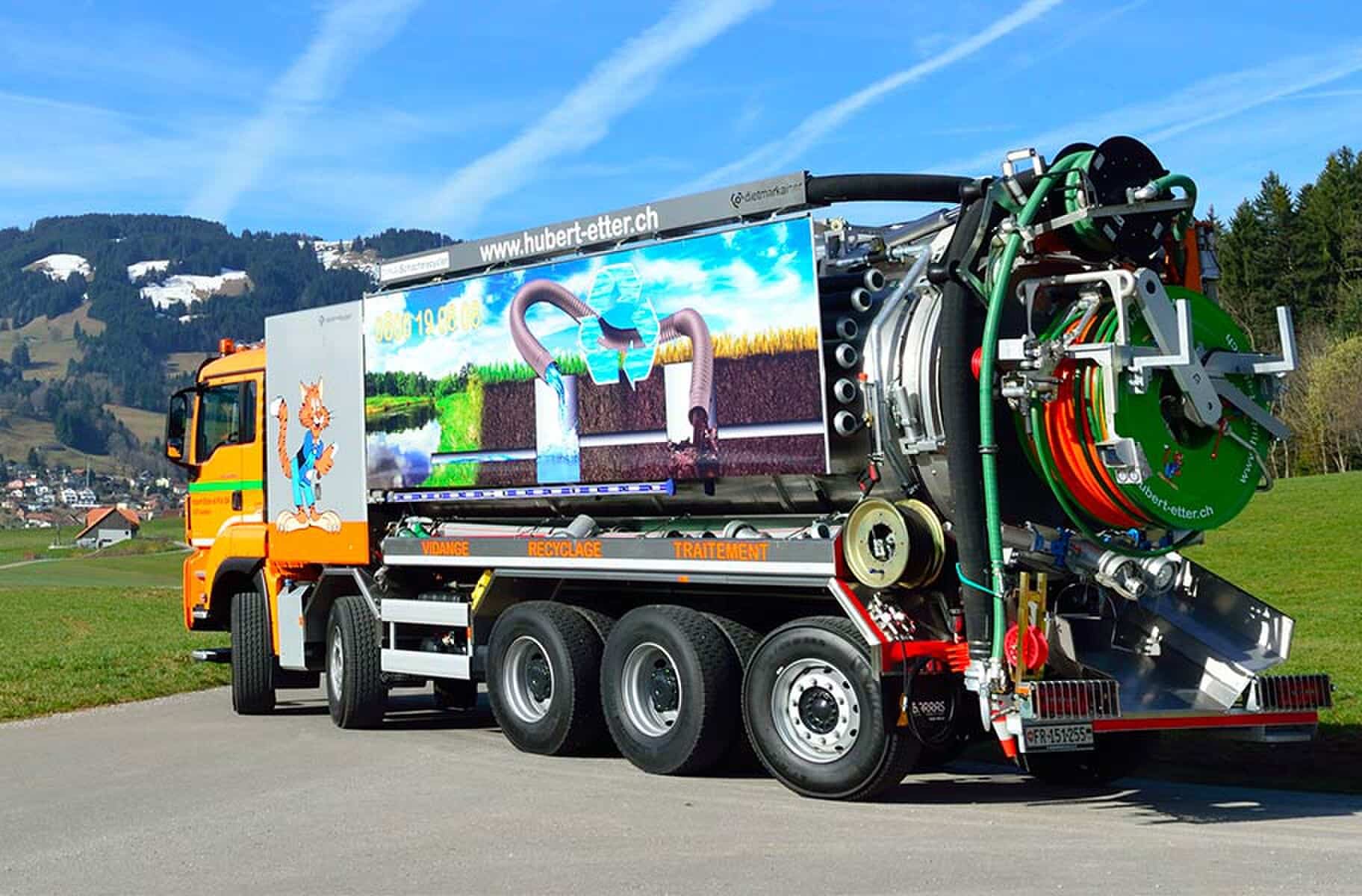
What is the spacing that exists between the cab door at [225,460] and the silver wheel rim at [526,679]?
195 inches

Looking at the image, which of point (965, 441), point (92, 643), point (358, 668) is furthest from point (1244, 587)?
point (965, 441)

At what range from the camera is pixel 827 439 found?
35.7 ft

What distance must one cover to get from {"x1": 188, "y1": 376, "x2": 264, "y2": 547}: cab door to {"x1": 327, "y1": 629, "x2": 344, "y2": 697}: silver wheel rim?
6.41 feet

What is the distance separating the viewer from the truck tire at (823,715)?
10312 millimetres

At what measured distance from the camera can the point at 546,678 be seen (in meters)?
13.3

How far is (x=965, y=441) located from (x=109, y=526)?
178212mm

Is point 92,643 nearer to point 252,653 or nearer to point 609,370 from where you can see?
point 252,653

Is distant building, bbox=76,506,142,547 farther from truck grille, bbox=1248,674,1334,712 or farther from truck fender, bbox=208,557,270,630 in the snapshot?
truck grille, bbox=1248,674,1334,712

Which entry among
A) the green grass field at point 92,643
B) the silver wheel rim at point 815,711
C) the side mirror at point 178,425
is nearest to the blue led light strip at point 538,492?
the silver wheel rim at point 815,711

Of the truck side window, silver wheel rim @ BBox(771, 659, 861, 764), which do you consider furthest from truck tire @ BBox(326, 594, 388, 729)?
silver wheel rim @ BBox(771, 659, 861, 764)

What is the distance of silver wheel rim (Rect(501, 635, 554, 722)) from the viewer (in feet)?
43.8

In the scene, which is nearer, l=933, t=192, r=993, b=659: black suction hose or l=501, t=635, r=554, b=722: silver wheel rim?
l=933, t=192, r=993, b=659: black suction hose

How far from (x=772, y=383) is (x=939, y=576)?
5.24 feet

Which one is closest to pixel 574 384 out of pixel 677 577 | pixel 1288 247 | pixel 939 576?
pixel 677 577
